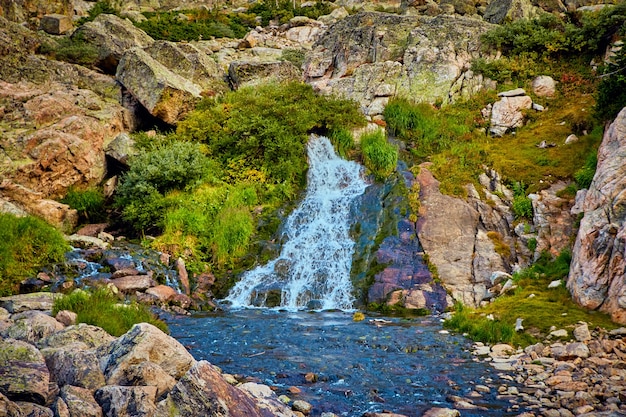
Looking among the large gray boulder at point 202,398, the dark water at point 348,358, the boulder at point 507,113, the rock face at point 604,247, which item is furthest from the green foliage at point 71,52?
the large gray boulder at point 202,398

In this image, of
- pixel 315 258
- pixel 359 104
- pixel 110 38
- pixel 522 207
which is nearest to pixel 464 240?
pixel 522 207

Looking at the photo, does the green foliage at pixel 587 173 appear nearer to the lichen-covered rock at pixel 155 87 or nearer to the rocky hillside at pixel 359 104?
the rocky hillside at pixel 359 104

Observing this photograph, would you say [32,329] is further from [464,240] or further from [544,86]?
[544,86]

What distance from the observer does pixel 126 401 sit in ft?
15.3

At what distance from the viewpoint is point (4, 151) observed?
734 inches

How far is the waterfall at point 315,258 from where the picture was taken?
49.1 ft

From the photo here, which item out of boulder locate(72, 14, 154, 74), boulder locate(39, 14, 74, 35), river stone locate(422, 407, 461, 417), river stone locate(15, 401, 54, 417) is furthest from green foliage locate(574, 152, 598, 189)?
boulder locate(39, 14, 74, 35)

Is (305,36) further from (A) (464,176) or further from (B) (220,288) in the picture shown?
(B) (220,288)

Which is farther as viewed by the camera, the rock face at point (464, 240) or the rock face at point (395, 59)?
the rock face at point (395, 59)

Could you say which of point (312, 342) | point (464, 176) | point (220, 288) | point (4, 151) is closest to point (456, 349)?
point (312, 342)

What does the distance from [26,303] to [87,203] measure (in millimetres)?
9756

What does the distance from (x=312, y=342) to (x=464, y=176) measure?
36.4ft

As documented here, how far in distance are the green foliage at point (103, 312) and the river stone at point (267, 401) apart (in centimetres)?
297

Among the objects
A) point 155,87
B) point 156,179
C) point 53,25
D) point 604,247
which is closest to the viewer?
point 604,247
